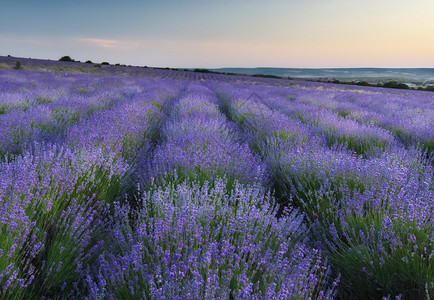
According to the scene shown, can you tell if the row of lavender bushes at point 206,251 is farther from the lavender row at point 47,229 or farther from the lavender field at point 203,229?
the lavender row at point 47,229

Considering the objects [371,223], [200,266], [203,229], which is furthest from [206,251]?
[371,223]

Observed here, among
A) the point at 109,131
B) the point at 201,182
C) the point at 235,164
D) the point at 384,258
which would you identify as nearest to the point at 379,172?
the point at 384,258

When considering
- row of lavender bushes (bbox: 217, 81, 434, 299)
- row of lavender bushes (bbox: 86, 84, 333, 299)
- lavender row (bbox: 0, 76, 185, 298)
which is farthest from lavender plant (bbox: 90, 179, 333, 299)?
row of lavender bushes (bbox: 217, 81, 434, 299)

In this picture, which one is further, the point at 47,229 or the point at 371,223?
the point at 371,223

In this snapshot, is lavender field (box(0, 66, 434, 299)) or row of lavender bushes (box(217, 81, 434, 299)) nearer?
lavender field (box(0, 66, 434, 299))

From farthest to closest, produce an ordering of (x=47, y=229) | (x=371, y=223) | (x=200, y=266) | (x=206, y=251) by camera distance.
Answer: (x=371, y=223)
(x=47, y=229)
(x=206, y=251)
(x=200, y=266)

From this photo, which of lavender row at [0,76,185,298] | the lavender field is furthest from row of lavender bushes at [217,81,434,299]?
lavender row at [0,76,185,298]

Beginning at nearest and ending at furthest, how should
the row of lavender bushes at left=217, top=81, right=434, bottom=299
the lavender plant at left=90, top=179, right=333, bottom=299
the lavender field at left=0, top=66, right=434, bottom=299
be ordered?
the lavender plant at left=90, top=179, right=333, bottom=299, the lavender field at left=0, top=66, right=434, bottom=299, the row of lavender bushes at left=217, top=81, right=434, bottom=299

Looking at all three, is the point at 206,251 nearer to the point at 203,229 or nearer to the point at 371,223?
the point at 203,229

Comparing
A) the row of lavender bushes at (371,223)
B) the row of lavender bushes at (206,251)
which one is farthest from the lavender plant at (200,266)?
the row of lavender bushes at (371,223)

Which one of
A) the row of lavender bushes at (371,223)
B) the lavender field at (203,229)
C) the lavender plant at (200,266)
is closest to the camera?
the lavender plant at (200,266)

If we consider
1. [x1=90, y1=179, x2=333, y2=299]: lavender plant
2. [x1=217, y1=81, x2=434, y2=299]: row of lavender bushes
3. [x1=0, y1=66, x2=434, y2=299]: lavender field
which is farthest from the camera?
[x1=217, y1=81, x2=434, y2=299]: row of lavender bushes

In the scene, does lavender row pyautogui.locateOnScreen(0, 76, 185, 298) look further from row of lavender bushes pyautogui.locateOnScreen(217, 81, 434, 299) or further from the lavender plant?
row of lavender bushes pyautogui.locateOnScreen(217, 81, 434, 299)

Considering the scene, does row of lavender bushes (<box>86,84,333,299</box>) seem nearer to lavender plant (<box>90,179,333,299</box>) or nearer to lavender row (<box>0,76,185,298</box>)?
lavender plant (<box>90,179,333,299</box>)
